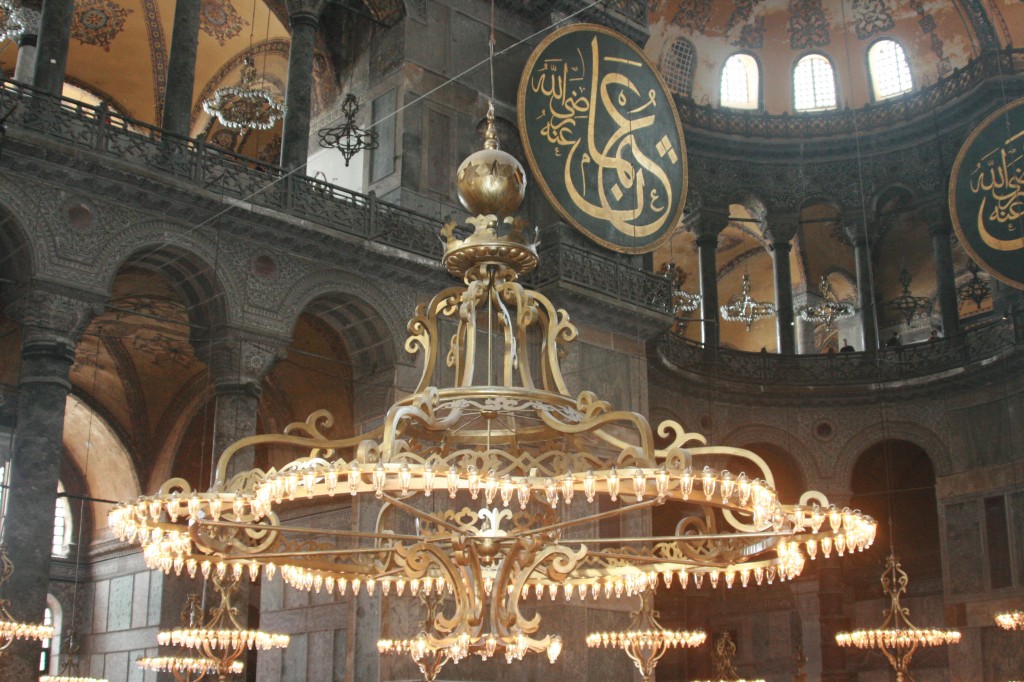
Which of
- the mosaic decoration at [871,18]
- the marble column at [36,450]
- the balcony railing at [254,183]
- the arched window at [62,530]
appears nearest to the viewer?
the marble column at [36,450]

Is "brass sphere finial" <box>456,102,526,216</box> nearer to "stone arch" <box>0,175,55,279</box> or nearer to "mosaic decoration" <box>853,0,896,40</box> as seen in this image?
"stone arch" <box>0,175,55,279</box>

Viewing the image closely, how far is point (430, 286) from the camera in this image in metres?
10.3

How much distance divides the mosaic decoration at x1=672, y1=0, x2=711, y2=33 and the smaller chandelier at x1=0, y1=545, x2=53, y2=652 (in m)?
9.95

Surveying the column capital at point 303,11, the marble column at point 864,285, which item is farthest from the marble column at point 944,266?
the column capital at point 303,11

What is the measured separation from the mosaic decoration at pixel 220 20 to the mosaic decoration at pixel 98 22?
0.81 meters

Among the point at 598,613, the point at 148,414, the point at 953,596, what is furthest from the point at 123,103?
the point at 953,596

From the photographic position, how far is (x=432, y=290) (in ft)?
33.9

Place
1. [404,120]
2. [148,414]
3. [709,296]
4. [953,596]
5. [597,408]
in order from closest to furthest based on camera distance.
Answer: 1. [597,408]
2. [404,120]
3. [953,596]
4. [148,414]
5. [709,296]

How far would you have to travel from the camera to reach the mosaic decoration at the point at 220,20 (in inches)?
510

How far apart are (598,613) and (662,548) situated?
→ 4.71 m

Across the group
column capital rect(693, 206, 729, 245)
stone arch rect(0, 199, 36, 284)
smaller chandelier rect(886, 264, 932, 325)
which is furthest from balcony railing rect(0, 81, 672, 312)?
smaller chandelier rect(886, 264, 932, 325)

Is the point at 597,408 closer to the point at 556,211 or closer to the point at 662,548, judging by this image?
the point at 662,548

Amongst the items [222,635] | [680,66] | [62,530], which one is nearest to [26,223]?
[222,635]

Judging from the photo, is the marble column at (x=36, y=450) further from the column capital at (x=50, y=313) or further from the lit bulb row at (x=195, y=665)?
the lit bulb row at (x=195, y=665)
